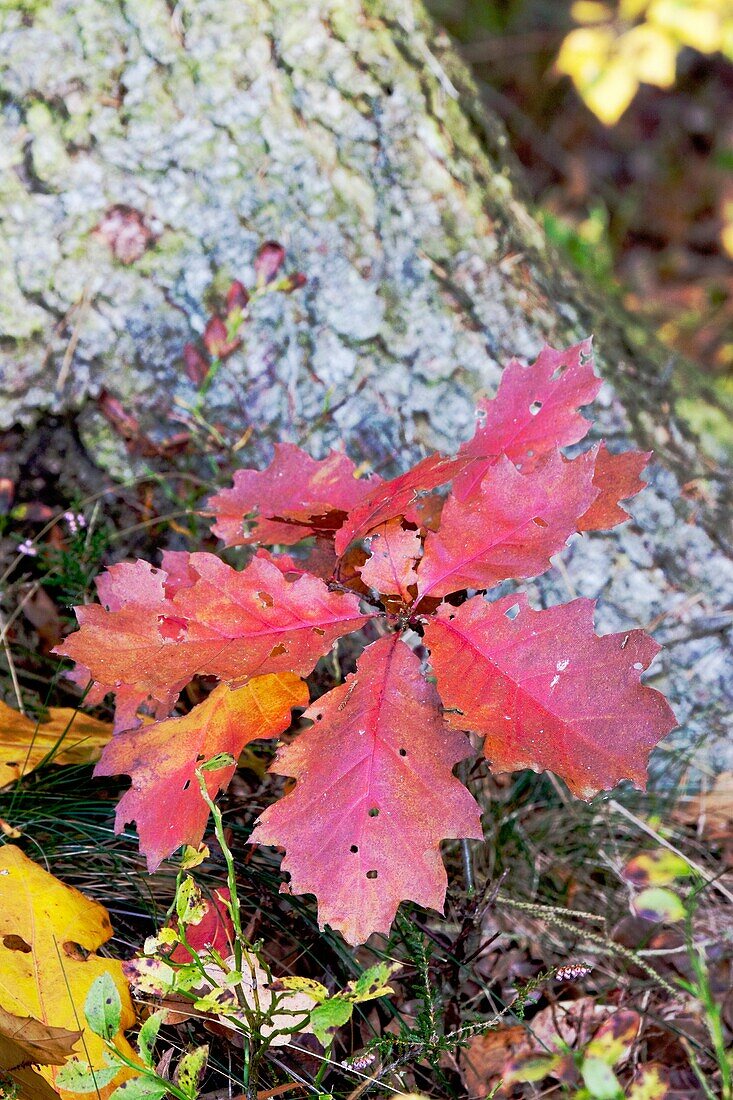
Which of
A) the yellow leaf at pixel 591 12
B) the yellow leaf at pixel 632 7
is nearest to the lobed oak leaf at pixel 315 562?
the yellow leaf at pixel 632 7

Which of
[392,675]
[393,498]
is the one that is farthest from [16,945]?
[393,498]

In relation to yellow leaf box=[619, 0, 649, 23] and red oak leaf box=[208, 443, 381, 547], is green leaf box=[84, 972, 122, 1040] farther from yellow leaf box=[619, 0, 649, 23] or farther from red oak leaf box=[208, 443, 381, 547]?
yellow leaf box=[619, 0, 649, 23]

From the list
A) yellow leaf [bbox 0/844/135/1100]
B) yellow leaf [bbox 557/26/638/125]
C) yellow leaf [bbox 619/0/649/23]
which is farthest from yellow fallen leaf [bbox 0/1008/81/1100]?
yellow leaf [bbox 619/0/649/23]

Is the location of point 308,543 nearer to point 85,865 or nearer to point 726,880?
point 85,865

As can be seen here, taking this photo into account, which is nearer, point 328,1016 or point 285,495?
point 328,1016

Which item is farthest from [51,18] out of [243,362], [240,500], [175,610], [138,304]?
[175,610]

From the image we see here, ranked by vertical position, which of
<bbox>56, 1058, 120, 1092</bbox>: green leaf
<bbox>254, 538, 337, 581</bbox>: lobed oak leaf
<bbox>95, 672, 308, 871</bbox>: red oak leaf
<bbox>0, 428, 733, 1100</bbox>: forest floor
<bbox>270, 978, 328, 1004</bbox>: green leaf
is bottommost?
<bbox>0, 428, 733, 1100</bbox>: forest floor

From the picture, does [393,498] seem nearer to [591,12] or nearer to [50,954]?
[50,954]
